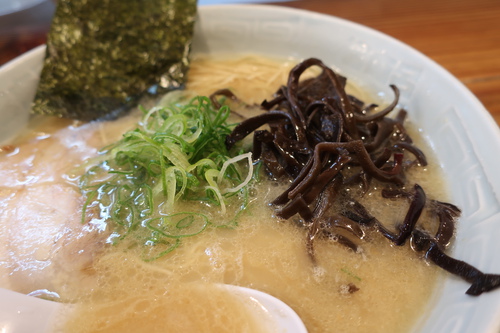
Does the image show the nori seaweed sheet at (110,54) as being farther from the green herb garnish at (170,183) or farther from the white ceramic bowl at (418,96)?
the green herb garnish at (170,183)

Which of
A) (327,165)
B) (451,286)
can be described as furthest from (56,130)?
(451,286)

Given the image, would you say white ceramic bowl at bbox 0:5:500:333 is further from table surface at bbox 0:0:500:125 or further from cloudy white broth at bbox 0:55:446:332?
table surface at bbox 0:0:500:125

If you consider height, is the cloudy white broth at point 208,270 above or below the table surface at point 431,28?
below

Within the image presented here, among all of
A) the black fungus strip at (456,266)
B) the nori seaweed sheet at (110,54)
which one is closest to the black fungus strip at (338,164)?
the black fungus strip at (456,266)

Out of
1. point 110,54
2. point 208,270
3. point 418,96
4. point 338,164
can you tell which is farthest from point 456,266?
point 110,54

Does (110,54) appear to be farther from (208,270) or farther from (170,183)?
(208,270)

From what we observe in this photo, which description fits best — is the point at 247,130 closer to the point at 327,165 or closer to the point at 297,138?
the point at 297,138
